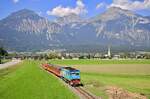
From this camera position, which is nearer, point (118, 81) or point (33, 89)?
point (33, 89)

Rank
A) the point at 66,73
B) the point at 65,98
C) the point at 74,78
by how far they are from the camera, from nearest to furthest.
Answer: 1. the point at 65,98
2. the point at 74,78
3. the point at 66,73

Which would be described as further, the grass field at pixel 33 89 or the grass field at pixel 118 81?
the grass field at pixel 118 81

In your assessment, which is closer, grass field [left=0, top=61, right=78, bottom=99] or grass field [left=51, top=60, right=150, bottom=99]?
grass field [left=0, top=61, right=78, bottom=99]

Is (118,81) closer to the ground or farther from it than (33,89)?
closer to the ground

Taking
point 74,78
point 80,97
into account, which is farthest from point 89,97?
point 74,78

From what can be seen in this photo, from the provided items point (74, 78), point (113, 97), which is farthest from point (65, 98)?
point (74, 78)

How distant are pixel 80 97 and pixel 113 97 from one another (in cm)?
479

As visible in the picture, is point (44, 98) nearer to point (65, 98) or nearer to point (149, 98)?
point (65, 98)

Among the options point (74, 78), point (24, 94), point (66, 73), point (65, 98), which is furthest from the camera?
point (66, 73)

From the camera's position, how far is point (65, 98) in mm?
46594

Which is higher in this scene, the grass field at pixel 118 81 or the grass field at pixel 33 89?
the grass field at pixel 33 89

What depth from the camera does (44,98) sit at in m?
46.8

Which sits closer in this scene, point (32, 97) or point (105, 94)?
point (32, 97)

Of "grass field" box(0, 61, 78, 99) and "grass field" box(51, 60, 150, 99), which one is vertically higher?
"grass field" box(0, 61, 78, 99)
